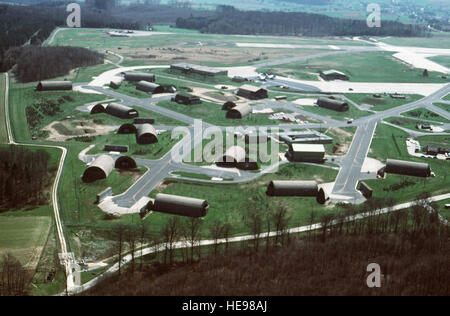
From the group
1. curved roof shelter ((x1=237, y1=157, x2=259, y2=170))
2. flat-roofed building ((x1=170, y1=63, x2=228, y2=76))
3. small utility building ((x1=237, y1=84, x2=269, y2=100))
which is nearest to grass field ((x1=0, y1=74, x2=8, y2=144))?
curved roof shelter ((x1=237, y1=157, x2=259, y2=170))

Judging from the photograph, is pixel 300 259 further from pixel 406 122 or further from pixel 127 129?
pixel 406 122

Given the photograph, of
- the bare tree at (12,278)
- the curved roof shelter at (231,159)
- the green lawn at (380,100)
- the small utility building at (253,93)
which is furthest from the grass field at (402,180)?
the bare tree at (12,278)

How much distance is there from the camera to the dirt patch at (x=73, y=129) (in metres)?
Answer: 99.1

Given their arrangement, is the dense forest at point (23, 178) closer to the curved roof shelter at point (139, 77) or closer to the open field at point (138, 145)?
the open field at point (138, 145)

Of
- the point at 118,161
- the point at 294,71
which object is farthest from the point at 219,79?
the point at 118,161

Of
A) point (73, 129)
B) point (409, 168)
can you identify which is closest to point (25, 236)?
point (73, 129)

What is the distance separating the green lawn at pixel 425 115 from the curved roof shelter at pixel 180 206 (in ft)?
261

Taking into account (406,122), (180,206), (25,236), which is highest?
(406,122)

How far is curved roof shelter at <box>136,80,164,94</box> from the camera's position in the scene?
135 m

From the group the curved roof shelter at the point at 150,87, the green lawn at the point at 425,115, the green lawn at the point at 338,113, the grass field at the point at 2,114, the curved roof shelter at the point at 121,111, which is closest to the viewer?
the grass field at the point at 2,114

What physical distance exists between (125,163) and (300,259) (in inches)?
1562

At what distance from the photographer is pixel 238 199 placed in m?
72.8

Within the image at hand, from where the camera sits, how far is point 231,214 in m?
68.4

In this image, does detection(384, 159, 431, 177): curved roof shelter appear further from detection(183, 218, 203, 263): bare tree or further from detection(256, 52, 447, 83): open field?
detection(256, 52, 447, 83): open field
